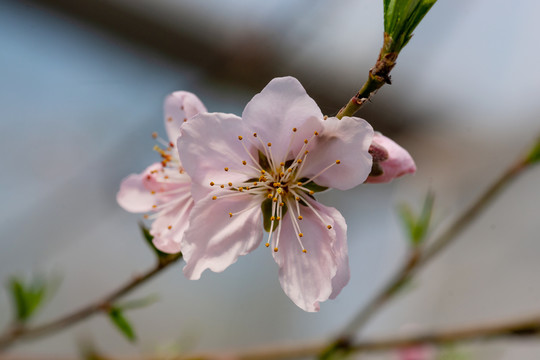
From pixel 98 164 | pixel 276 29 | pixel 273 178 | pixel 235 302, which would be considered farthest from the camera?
pixel 235 302

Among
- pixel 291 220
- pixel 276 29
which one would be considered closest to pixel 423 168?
pixel 276 29

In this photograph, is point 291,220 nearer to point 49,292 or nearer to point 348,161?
point 348,161

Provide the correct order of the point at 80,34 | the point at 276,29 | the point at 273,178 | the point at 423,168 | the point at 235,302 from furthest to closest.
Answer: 1. the point at 423,168
2. the point at 235,302
3. the point at 80,34
4. the point at 276,29
5. the point at 273,178

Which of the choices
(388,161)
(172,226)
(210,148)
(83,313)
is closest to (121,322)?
(83,313)

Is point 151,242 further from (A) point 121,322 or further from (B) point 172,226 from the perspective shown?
(A) point 121,322

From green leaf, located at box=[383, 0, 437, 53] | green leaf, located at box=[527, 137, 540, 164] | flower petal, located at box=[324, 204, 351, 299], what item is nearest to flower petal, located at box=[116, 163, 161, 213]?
flower petal, located at box=[324, 204, 351, 299]

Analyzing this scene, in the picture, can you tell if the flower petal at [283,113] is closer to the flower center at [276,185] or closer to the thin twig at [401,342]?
the flower center at [276,185]
